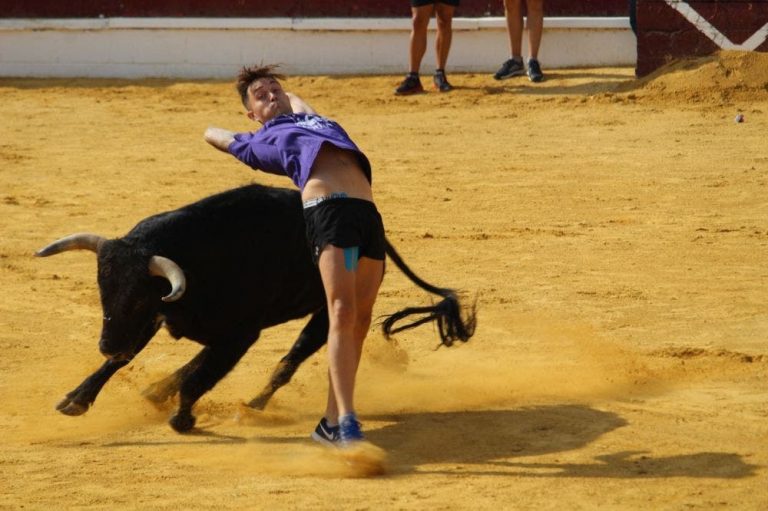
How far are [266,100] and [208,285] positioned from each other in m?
0.72

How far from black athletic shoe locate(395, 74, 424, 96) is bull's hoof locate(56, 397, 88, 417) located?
286 inches

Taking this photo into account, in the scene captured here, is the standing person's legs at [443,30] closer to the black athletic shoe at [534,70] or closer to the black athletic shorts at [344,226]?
the black athletic shoe at [534,70]

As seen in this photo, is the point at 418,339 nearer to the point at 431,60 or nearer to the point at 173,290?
the point at 173,290

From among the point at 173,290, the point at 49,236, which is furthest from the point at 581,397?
the point at 49,236

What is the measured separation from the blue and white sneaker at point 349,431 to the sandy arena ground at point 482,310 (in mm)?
103

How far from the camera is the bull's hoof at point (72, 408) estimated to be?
5.30 m

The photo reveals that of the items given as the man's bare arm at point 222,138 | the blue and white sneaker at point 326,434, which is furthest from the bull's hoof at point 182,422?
the man's bare arm at point 222,138

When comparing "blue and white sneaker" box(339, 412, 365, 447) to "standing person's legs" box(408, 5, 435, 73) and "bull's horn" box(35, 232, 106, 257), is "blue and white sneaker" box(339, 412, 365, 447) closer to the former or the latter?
"bull's horn" box(35, 232, 106, 257)

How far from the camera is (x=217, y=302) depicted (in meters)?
5.21

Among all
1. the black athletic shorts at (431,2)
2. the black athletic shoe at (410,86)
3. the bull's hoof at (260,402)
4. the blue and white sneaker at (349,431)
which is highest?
the black athletic shorts at (431,2)

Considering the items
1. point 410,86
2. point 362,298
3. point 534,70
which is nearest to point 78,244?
point 362,298

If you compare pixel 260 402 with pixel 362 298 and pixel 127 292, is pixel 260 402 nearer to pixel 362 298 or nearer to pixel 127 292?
pixel 127 292

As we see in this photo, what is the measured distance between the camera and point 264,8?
45.1 feet

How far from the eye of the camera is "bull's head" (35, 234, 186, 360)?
16.5 ft
